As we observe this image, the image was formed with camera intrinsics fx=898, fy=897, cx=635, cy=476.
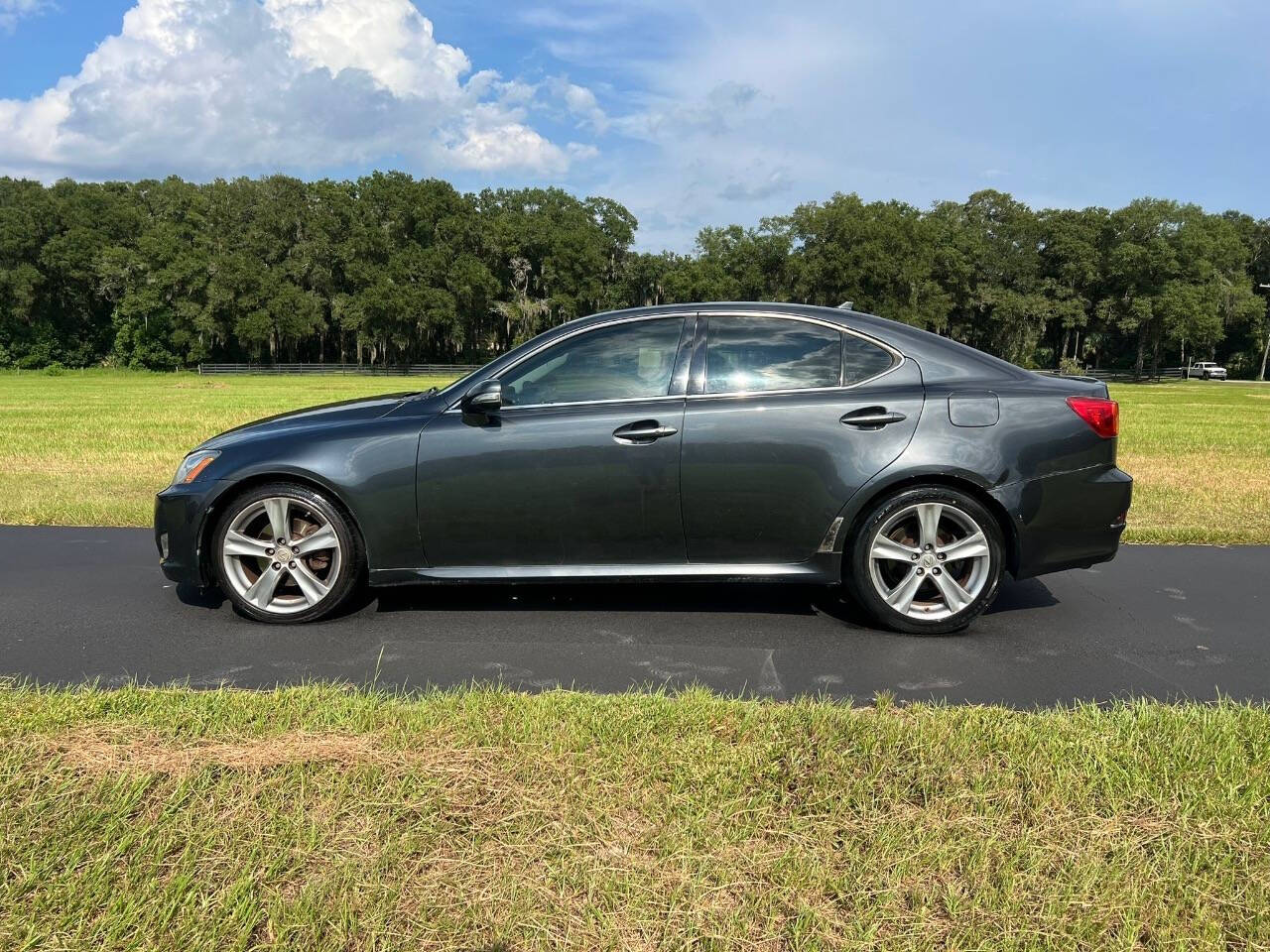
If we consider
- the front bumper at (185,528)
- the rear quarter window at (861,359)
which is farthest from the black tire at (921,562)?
the front bumper at (185,528)

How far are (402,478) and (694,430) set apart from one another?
149 cm

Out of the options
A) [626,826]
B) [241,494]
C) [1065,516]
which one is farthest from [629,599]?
[626,826]

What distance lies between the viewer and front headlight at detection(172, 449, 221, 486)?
473 cm

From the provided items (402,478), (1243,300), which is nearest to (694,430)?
(402,478)

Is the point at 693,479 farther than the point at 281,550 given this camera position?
No

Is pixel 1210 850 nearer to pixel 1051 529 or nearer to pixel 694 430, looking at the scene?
pixel 1051 529

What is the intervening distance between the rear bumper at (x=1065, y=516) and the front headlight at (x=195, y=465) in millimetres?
4063

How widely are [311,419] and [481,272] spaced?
68470mm

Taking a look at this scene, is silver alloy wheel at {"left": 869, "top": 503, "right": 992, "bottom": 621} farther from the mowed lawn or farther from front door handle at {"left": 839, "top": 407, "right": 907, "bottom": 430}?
the mowed lawn

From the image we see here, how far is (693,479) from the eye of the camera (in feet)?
14.6

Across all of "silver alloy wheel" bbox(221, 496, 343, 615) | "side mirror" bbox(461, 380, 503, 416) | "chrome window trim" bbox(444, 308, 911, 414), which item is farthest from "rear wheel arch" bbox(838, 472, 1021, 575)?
"silver alloy wheel" bbox(221, 496, 343, 615)

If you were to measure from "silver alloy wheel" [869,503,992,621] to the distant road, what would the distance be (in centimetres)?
18

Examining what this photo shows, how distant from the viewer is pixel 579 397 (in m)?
4.65

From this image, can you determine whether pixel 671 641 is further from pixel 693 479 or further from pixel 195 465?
pixel 195 465
